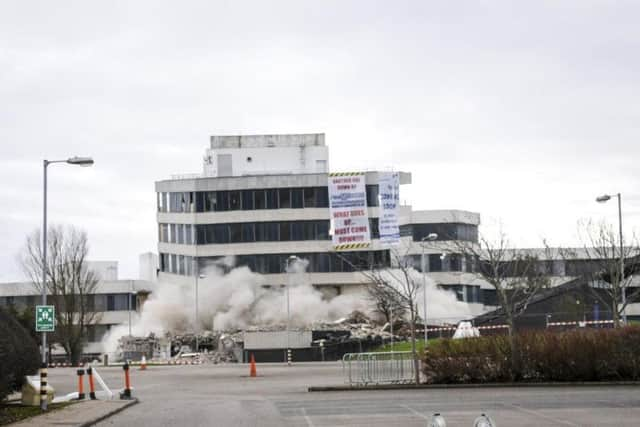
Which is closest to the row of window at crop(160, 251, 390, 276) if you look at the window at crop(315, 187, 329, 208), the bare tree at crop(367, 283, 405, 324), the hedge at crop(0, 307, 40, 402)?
the window at crop(315, 187, 329, 208)

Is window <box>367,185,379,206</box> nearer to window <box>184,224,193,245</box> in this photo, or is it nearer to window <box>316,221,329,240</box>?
window <box>316,221,329,240</box>

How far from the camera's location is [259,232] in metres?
94.2

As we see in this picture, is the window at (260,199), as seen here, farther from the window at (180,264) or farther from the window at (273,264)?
the window at (180,264)

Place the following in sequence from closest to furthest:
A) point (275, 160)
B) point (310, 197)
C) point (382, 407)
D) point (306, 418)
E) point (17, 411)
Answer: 1. point (306, 418)
2. point (382, 407)
3. point (17, 411)
4. point (310, 197)
5. point (275, 160)

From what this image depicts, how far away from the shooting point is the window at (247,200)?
9450cm

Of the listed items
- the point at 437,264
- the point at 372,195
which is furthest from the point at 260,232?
the point at 437,264

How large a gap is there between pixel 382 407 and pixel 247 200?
2786 inches

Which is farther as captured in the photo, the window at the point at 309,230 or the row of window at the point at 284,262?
the window at the point at 309,230

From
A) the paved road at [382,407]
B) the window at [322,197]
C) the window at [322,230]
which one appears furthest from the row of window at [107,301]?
the paved road at [382,407]

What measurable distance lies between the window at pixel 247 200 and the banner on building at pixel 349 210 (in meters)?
21.8

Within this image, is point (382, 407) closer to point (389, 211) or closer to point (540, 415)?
point (540, 415)

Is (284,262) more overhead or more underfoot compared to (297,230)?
more underfoot

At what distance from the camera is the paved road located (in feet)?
67.7

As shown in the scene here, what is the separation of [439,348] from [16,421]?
45.5 ft
